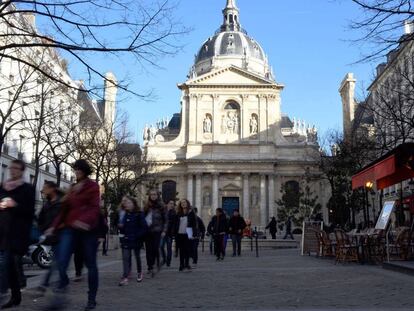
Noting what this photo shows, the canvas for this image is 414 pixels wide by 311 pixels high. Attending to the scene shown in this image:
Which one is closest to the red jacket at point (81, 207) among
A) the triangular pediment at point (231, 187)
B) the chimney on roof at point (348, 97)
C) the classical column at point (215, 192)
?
the classical column at point (215, 192)

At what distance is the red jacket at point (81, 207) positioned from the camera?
6.75 m

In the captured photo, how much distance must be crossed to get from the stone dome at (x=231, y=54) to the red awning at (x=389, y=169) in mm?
62606

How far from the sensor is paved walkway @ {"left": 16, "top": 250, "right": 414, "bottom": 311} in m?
7.22

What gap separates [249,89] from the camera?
61.0 meters

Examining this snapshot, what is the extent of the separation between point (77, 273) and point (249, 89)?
51.4m

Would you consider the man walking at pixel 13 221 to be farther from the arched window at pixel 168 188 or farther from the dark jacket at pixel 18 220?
the arched window at pixel 168 188

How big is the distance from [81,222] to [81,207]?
0.21 m

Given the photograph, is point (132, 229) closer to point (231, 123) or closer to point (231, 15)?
point (231, 123)

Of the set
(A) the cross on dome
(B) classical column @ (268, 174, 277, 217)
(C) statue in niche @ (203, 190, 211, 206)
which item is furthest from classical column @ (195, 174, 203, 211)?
(A) the cross on dome

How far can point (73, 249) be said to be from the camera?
679cm

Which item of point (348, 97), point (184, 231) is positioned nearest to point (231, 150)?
point (348, 97)

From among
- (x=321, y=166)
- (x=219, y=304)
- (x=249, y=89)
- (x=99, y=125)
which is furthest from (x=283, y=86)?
(x=219, y=304)

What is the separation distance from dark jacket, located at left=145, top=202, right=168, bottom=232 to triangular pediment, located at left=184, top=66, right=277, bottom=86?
4906cm

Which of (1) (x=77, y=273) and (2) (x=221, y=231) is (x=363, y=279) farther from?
(2) (x=221, y=231)
